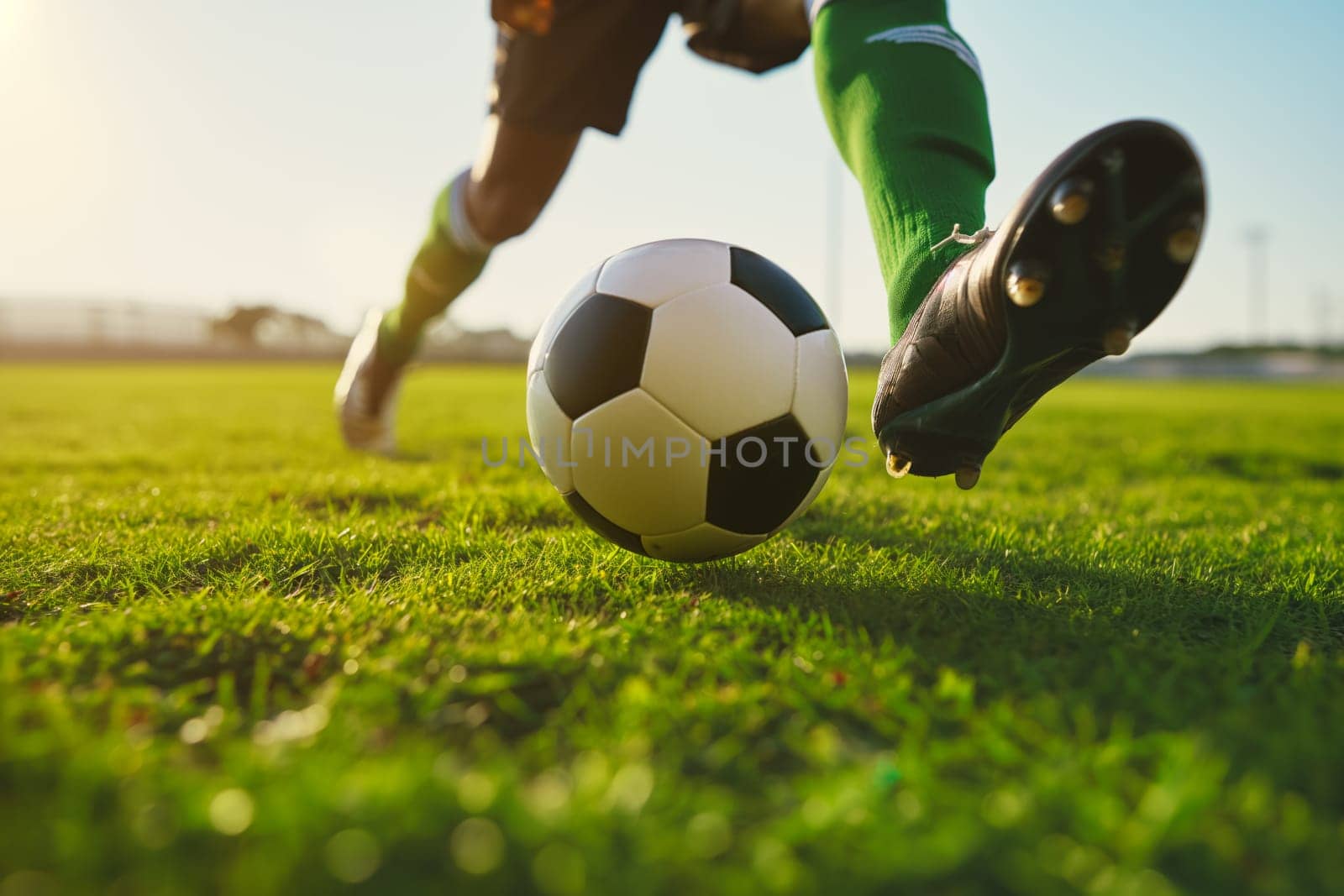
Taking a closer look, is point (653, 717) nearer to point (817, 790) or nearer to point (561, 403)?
point (817, 790)

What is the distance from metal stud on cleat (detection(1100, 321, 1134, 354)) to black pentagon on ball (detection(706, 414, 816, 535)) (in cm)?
59

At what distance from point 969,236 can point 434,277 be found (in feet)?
7.51

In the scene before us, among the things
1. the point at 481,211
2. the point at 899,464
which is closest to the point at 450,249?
the point at 481,211

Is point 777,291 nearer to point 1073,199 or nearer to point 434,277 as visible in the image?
point 1073,199

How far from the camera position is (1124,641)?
140 cm

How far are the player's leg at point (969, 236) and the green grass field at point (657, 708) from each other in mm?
397

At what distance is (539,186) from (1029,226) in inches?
75.8

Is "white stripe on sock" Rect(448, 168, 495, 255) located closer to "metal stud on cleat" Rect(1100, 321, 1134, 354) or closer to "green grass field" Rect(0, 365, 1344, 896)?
"green grass field" Rect(0, 365, 1344, 896)

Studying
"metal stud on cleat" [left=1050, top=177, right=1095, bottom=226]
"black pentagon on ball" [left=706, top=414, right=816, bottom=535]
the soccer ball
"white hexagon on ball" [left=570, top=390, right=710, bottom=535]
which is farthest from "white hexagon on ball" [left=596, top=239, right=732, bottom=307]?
"metal stud on cleat" [left=1050, top=177, right=1095, bottom=226]

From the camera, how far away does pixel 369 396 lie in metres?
4.01

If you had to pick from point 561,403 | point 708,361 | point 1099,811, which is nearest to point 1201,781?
point 1099,811

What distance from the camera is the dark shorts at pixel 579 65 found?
8.14 ft

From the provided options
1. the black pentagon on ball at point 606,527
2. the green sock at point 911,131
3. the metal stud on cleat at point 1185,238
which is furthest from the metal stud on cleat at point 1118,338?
the black pentagon on ball at point 606,527

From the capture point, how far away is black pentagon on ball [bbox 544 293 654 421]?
1728mm
